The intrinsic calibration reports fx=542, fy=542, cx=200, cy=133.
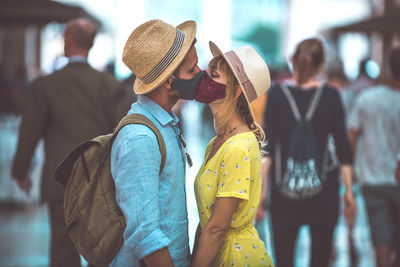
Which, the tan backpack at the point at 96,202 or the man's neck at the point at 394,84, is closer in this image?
the tan backpack at the point at 96,202

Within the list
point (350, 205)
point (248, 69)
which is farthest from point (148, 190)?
point (350, 205)

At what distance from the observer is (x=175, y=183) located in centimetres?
198

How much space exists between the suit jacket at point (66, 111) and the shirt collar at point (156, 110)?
4.90 ft

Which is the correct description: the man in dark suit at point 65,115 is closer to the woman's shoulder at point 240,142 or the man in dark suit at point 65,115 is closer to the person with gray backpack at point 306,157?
the person with gray backpack at point 306,157

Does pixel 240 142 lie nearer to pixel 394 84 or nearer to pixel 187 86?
pixel 187 86

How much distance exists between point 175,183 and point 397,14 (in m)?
11.3

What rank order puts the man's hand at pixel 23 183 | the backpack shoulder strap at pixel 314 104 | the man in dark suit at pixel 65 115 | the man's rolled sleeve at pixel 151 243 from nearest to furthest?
the man's rolled sleeve at pixel 151 243 → the man in dark suit at pixel 65 115 → the backpack shoulder strap at pixel 314 104 → the man's hand at pixel 23 183

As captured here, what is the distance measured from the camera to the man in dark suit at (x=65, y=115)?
11.3 feet

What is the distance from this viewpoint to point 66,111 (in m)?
3.49

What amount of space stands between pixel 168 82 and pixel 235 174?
0.42 meters

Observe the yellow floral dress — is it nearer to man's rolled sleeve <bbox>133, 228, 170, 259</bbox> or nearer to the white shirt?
man's rolled sleeve <bbox>133, 228, 170, 259</bbox>

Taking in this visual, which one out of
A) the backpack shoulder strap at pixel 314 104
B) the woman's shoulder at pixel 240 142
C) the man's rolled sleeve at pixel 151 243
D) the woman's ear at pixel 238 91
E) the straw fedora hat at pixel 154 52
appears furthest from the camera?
the backpack shoulder strap at pixel 314 104

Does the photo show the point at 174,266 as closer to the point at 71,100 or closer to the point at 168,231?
the point at 168,231

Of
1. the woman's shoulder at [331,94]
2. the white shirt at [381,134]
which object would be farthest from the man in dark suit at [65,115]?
the white shirt at [381,134]
